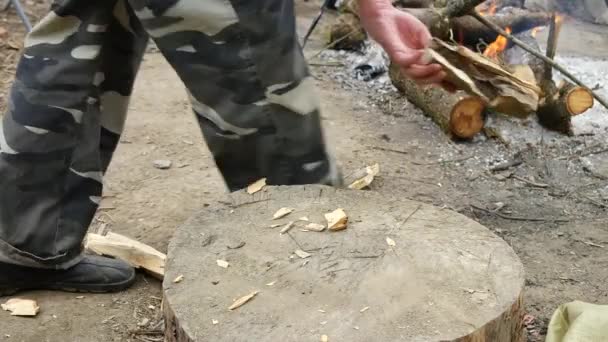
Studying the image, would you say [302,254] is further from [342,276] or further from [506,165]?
[506,165]

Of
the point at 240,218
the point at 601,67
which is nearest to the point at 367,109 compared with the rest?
the point at 601,67

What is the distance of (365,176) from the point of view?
11.3ft

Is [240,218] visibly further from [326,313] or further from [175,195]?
[175,195]

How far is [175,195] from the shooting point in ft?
11.1

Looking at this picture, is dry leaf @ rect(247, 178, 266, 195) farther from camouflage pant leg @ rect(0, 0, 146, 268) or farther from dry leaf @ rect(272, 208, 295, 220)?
camouflage pant leg @ rect(0, 0, 146, 268)

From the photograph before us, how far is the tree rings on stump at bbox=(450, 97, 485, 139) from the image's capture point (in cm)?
380

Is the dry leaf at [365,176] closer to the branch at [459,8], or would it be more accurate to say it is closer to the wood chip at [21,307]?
the branch at [459,8]

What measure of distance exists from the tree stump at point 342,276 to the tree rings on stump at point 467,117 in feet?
5.79

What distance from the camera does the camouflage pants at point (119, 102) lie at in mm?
2066

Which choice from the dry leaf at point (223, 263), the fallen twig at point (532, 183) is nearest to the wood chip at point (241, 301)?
the dry leaf at point (223, 263)

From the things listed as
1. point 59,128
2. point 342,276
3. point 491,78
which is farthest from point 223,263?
point 491,78

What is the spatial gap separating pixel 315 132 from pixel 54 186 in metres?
0.80

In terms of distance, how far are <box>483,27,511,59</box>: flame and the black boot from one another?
2242 mm

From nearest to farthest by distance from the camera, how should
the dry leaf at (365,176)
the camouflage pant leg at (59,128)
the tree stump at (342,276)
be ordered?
the tree stump at (342,276) → the camouflage pant leg at (59,128) → the dry leaf at (365,176)
